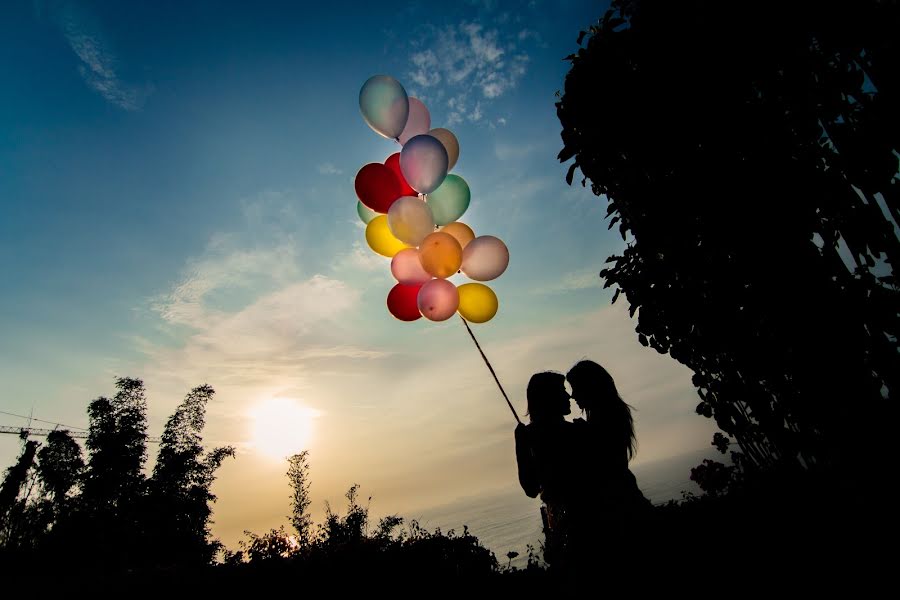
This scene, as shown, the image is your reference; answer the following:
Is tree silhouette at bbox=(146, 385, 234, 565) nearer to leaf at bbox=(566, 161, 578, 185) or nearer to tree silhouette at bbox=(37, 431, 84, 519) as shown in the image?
tree silhouette at bbox=(37, 431, 84, 519)

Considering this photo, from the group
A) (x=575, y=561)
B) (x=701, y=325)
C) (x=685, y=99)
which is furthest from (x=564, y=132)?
(x=575, y=561)

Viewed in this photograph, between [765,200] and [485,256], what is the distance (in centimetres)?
195

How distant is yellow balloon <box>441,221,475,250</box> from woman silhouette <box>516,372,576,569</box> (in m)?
1.78

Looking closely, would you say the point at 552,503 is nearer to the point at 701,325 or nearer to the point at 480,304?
the point at 701,325

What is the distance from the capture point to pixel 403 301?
347cm

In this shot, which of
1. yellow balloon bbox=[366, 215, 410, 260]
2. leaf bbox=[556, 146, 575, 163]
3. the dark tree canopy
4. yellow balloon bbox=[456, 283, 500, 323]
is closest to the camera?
the dark tree canopy

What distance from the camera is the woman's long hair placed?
2.11 metres

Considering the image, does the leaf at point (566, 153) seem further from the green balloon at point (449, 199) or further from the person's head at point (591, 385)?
the person's head at point (591, 385)

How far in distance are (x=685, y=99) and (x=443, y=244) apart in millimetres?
1931

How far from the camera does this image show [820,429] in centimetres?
204

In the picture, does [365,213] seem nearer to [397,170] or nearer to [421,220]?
[397,170]

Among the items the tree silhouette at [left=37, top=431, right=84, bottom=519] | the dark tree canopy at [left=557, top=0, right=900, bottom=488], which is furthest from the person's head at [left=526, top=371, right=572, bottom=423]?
the tree silhouette at [left=37, top=431, right=84, bottom=519]

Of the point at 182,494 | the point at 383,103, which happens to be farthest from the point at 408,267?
the point at 182,494

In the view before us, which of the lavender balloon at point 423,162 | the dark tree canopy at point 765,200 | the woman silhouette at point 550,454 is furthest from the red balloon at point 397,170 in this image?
the woman silhouette at point 550,454
